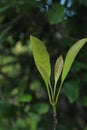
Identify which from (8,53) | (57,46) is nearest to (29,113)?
(57,46)

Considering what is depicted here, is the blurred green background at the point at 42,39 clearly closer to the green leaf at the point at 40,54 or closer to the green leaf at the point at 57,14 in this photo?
the green leaf at the point at 57,14

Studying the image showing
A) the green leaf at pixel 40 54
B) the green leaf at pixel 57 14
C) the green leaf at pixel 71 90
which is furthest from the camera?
the green leaf at pixel 71 90

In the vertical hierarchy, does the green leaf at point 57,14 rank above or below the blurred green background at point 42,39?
above

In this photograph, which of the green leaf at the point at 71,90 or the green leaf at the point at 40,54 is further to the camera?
the green leaf at the point at 71,90

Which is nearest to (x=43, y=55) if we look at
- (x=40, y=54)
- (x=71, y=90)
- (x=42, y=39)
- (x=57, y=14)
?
(x=40, y=54)

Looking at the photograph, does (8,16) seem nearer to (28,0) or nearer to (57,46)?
(57,46)

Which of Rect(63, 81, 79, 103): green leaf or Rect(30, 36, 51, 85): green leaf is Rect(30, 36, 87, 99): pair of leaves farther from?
Rect(63, 81, 79, 103): green leaf

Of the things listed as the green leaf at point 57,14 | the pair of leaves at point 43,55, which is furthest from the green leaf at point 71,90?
the pair of leaves at point 43,55

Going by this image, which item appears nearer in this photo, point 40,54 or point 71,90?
point 40,54

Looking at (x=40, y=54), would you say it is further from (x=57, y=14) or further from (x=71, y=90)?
(x=71, y=90)
